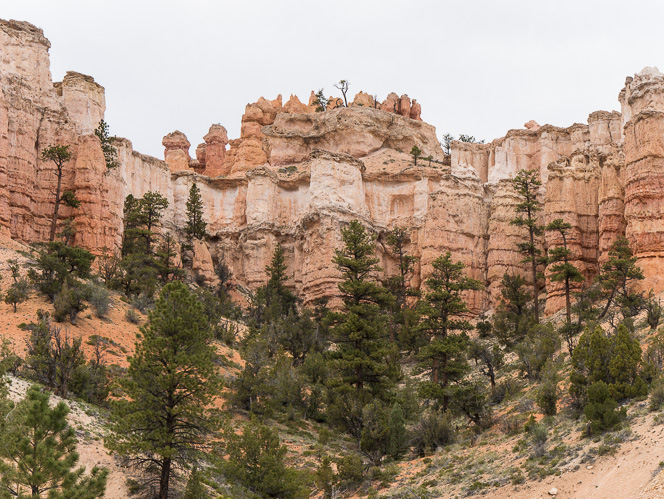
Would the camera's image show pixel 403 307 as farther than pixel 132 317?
Yes

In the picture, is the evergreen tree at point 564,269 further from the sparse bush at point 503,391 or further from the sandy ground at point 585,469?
the sandy ground at point 585,469

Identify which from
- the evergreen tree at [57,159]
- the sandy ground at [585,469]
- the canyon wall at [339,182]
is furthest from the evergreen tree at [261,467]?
the evergreen tree at [57,159]

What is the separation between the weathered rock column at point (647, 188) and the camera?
136 ft

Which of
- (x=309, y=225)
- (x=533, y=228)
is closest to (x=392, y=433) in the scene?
(x=533, y=228)

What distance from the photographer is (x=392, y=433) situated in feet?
98.3

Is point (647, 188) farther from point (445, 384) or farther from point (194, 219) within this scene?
point (194, 219)

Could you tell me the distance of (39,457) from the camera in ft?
59.0

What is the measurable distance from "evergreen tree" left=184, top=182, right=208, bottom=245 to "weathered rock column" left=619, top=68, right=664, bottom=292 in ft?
116

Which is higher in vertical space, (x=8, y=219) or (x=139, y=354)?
(x=8, y=219)

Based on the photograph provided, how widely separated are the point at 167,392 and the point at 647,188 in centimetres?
3059

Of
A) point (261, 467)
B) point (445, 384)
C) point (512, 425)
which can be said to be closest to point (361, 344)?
point (445, 384)

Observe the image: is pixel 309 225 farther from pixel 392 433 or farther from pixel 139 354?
pixel 139 354

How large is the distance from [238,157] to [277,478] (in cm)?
6020

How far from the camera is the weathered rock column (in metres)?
41.6
